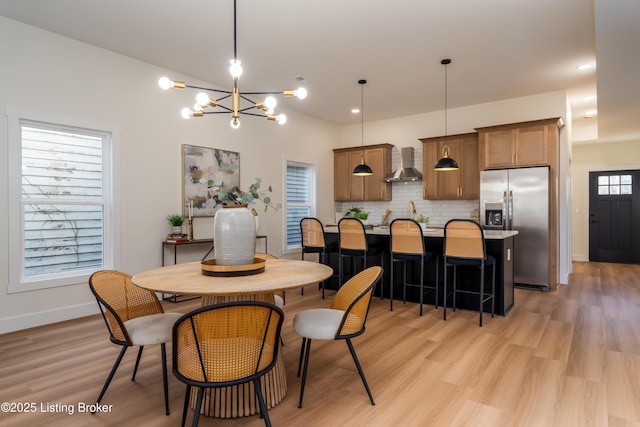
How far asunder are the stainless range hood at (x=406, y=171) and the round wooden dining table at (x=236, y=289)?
456 cm

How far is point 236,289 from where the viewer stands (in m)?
1.88

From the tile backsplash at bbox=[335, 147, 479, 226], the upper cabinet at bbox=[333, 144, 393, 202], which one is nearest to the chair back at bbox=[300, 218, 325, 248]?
the upper cabinet at bbox=[333, 144, 393, 202]

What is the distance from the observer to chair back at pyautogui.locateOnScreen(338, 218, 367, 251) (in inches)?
179

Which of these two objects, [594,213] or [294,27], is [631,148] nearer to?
[594,213]

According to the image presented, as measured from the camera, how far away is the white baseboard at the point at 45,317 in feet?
11.6

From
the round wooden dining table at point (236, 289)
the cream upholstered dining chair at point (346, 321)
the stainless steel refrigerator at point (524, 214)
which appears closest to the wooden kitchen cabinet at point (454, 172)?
the stainless steel refrigerator at point (524, 214)

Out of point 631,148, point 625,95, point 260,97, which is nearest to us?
point 625,95

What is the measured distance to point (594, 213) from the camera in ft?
27.3

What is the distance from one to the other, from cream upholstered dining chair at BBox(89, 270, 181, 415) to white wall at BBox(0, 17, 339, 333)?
2.01m

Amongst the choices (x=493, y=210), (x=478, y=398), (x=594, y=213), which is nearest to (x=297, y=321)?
(x=478, y=398)

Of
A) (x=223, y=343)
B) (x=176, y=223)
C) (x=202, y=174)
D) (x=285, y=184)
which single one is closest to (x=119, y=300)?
(x=223, y=343)

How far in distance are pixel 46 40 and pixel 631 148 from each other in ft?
34.1

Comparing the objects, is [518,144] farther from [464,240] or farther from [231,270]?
[231,270]

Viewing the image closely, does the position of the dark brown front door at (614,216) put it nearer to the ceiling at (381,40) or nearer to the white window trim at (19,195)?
the ceiling at (381,40)
